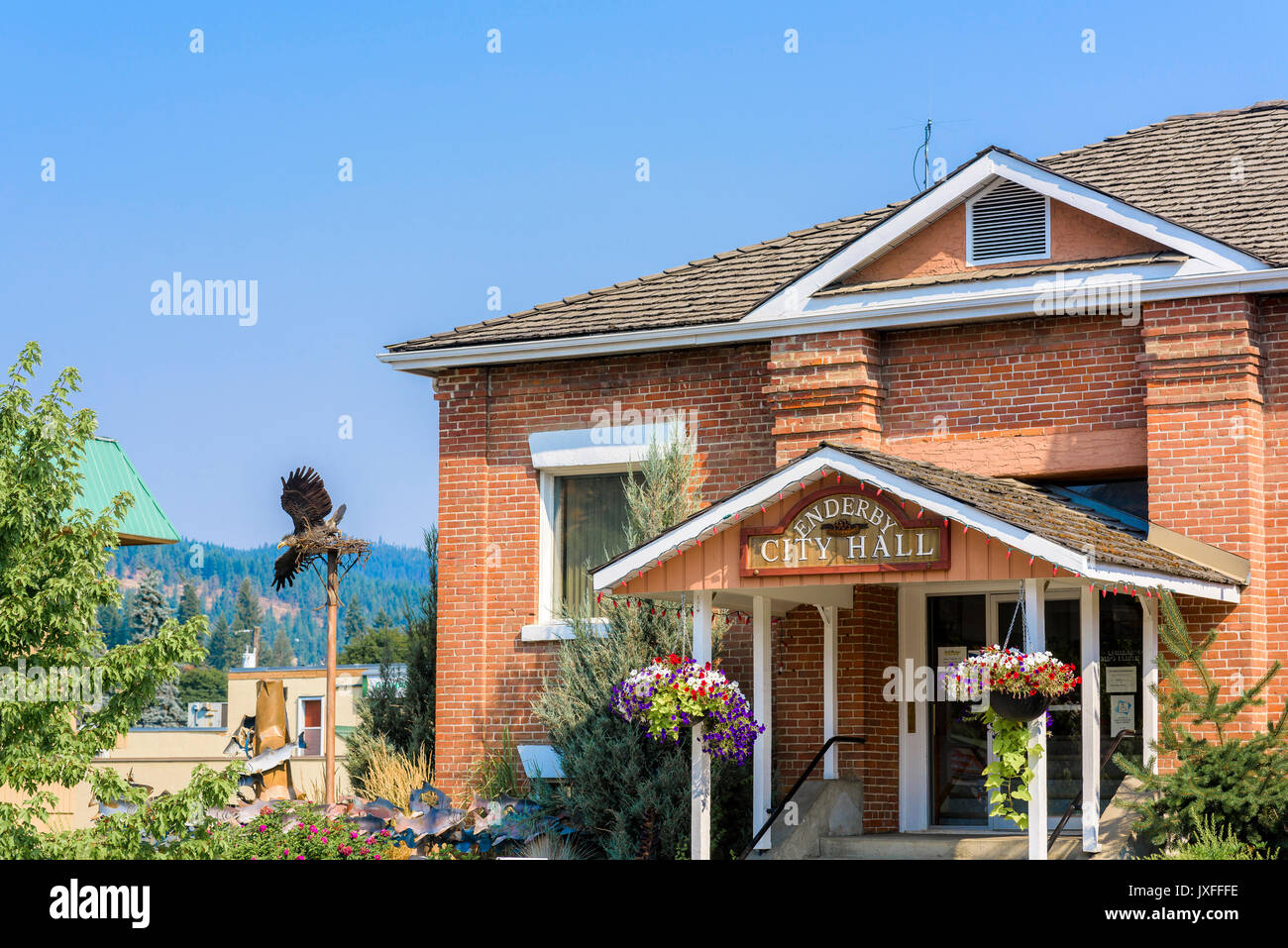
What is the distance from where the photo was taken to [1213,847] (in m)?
12.1

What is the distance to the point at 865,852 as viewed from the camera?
14.3 meters

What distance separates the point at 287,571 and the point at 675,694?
380 inches

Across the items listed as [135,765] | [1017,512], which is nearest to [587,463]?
[1017,512]

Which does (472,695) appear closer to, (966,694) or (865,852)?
(865,852)

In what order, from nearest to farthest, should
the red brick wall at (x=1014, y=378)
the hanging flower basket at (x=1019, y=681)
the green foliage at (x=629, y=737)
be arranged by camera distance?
the hanging flower basket at (x=1019, y=681), the red brick wall at (x=1014, y=378), the green foliage at (x=629, y=737)

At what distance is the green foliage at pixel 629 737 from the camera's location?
605 inches

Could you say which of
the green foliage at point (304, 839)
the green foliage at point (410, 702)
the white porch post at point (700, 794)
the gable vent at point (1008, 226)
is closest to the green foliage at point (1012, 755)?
the white porch post at point (700, 794)

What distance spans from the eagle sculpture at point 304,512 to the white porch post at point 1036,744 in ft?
38.4

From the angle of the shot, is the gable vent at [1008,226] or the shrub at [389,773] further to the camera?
the shrub at [389,773]

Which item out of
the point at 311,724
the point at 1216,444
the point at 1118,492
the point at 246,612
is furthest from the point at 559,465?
the point at 246,612

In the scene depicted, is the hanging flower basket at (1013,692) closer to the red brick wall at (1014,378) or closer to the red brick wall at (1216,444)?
the red brick wall at (1216,444)

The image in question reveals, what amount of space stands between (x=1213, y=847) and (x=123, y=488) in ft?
45.8

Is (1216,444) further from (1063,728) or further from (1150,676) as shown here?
(1063,728)
